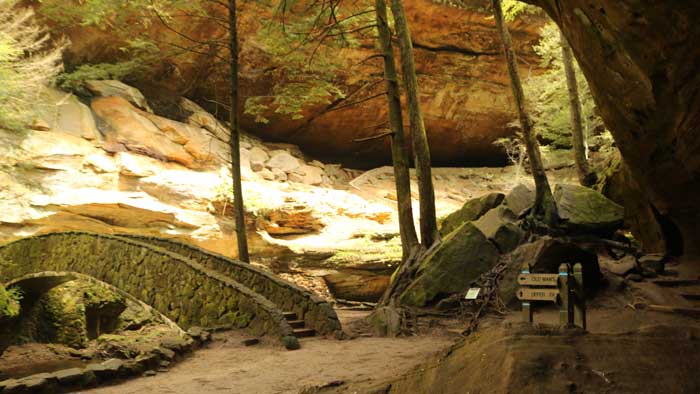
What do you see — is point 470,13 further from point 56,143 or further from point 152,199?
point 56,143

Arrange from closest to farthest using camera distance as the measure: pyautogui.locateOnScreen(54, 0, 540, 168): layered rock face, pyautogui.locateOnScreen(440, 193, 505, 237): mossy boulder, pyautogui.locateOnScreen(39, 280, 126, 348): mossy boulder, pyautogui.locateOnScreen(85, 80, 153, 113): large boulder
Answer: pyautogui.locateOnScreen(39, 280, 126, 348): mossy boulder
pyautogui.locateOnScreen(440, 193, 505, 237): mossy boulder
pyautogui.locateOnScreen(85, 80, 153, 113): large boulder
pyautogui.locateOnScreen(54, 0, 540, 168): layered rock face

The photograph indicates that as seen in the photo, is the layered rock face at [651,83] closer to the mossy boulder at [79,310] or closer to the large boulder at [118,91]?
the mossy boulder at [79,310]

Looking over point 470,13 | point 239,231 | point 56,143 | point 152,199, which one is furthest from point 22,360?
point 470,13

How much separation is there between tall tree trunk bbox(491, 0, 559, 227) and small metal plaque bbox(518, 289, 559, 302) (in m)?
6.24

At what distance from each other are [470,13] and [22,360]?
20678 millimetres

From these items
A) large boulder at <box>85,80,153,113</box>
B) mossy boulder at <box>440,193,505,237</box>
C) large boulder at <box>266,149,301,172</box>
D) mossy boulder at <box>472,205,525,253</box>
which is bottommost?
mossy boulder at <box>472,205,525,253</box>

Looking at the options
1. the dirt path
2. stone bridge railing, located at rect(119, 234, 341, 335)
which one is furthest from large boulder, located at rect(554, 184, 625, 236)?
stone bridge railing, located at rect(119, 234, 341, 335)

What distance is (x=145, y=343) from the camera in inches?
311

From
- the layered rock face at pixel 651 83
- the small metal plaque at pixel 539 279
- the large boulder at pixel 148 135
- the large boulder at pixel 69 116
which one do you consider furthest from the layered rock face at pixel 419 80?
the small metal plaque at pixel 539 279

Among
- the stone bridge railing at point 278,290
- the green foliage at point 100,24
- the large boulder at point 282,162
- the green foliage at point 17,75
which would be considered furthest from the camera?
the large boulder at point 282,162

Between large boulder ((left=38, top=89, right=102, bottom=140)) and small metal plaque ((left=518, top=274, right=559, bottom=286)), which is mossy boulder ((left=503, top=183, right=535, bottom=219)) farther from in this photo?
large boulder ((left=38, top=89, right=102, bottom=140))

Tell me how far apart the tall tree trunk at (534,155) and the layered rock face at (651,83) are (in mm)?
2044

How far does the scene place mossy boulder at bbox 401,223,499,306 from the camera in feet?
32.1

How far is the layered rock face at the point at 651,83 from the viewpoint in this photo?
16.5 ft
